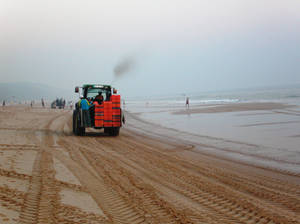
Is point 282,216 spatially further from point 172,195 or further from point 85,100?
point 85,100

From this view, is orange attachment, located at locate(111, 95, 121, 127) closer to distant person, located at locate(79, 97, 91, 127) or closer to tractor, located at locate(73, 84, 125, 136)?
tractor, located at locate(73, 84, 125, 136)

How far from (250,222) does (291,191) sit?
77.1 inches

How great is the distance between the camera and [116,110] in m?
13.3

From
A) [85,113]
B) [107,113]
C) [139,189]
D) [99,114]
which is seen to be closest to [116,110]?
[107,113]

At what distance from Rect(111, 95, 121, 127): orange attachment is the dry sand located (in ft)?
14.5

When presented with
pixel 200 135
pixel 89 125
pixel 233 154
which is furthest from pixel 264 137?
pixel 89 125

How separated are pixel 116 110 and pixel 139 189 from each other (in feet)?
26.7

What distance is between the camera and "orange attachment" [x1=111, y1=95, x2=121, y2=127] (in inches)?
521

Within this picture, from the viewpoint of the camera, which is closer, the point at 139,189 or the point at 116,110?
the point at 139,189

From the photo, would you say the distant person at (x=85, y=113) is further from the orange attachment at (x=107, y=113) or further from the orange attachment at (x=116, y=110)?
the orange attachment at (x=116, y=110)

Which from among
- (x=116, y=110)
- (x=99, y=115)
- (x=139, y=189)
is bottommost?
(x=139, y=189)

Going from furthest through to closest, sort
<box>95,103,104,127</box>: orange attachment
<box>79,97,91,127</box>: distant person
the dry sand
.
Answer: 1. <box>79,97,91,127</box>: distant person
2. <box>95,103,104,127</box>: orange attachment
3. the dry sand

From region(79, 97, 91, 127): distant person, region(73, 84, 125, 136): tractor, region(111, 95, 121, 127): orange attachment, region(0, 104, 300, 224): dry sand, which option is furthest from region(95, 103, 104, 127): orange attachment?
region(0, 104, 300, 224): dry sand

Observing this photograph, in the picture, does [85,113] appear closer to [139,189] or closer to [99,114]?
[99,114]
